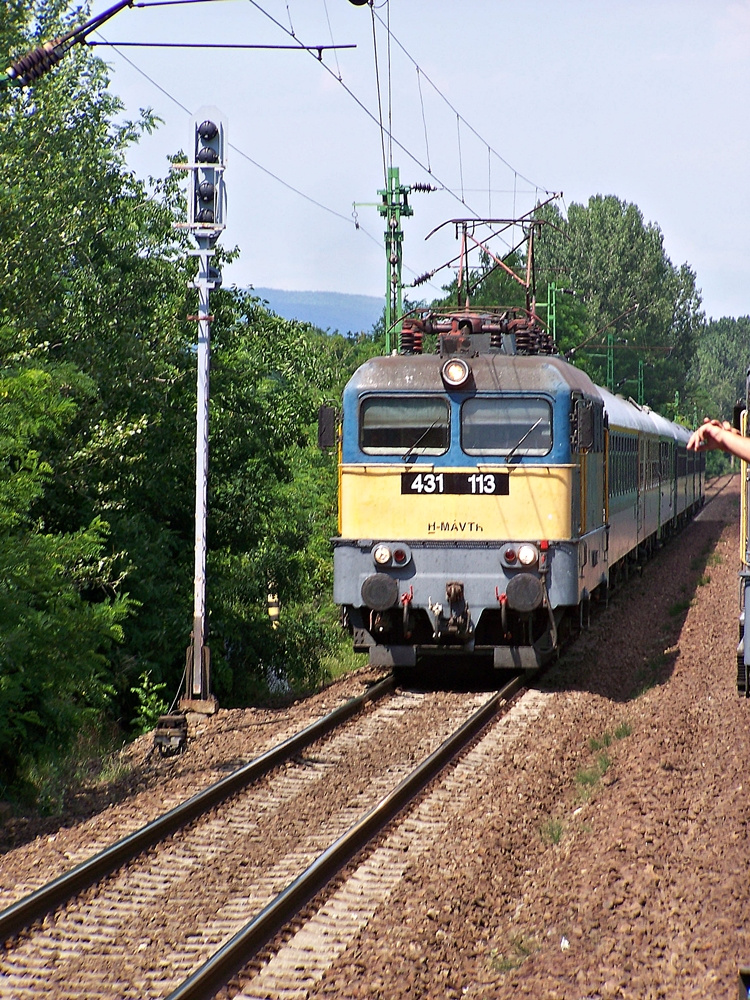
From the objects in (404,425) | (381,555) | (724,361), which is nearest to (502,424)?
(404,425)

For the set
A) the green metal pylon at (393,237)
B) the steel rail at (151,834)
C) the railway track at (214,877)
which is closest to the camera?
the railway track at (214,877)

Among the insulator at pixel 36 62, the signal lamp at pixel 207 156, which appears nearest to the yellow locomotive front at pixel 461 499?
the signal lamp at pixel 207 156

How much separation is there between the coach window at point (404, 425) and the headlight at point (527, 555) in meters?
1.31

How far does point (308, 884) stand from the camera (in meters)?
7.03

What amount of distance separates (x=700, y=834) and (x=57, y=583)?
6.04m

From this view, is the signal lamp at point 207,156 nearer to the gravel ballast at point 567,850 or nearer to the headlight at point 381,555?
the headlight at point 381,555

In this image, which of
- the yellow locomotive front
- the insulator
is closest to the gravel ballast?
the yellow locomotive front

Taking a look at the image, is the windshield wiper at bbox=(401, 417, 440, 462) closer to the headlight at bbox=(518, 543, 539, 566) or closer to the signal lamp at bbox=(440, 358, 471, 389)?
the signal lamp at bbox=(440, 358, 471, 389)

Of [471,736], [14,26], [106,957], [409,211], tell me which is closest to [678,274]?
[409,211]

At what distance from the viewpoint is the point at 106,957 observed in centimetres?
618

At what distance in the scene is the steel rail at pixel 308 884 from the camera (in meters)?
5.74

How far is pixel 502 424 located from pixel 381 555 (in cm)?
183

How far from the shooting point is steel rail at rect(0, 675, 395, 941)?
6574mm

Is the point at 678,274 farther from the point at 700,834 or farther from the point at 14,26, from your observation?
the point at 700,834
